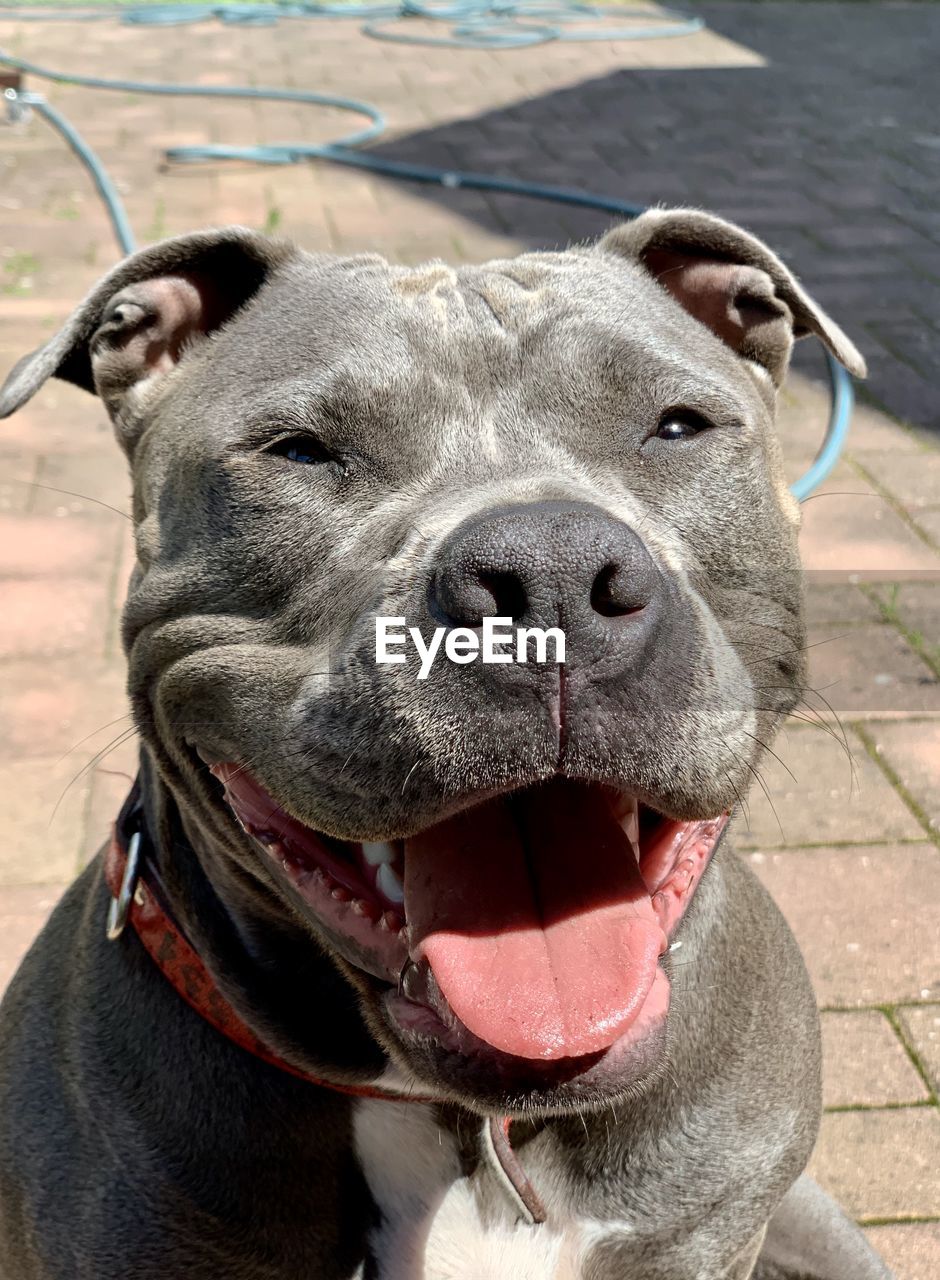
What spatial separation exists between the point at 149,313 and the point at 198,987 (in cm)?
113

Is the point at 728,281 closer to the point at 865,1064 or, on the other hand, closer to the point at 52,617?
the point at 865,1064

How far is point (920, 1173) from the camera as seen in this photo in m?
2.91

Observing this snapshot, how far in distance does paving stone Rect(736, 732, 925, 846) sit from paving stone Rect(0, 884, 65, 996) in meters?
1.72

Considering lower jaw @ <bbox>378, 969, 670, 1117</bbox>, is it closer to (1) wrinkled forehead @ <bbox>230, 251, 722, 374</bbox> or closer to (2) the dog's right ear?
(1) wrinkled forehead @ <bbox>230, 251, 722, 374</bbox>

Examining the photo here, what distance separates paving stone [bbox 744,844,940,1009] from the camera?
3307 millimetres

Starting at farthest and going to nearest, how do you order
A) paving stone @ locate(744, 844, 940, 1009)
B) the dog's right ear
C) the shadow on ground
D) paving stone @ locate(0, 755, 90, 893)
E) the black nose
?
the shadow on ground → paving stone @ locate(0, 755, 90, 893) → paving stone @ locate(744, 844, 940, 1009) → the dog's right ear → the black nose

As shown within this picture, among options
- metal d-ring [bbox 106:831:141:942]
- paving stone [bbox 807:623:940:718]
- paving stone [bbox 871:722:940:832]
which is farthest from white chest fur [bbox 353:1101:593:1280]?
paving stone [bbox 807:623:940:718]

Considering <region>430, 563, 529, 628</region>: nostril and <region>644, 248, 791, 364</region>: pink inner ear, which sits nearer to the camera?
<region>430, 563, 529, 628</region>: nostril

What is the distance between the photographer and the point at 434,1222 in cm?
224

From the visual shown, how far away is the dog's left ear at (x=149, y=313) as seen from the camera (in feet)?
8.05

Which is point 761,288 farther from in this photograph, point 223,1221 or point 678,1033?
point 223,1221

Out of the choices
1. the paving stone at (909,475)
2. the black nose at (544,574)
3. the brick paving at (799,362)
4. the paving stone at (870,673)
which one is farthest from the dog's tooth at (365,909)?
the paving stone at (909,475)

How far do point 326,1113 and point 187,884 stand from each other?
16.1 inches

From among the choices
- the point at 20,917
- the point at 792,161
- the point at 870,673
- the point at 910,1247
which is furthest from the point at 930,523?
the point at 792,161
